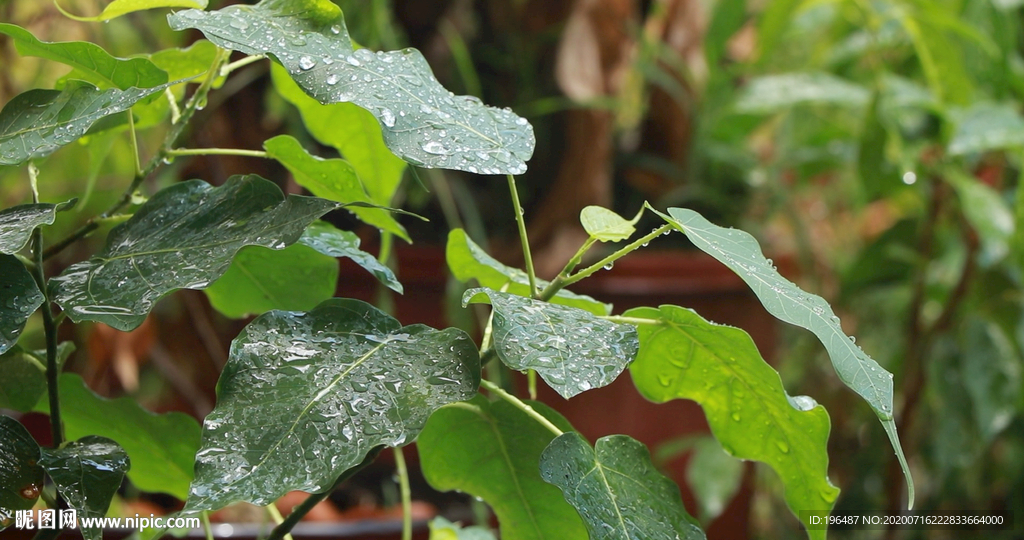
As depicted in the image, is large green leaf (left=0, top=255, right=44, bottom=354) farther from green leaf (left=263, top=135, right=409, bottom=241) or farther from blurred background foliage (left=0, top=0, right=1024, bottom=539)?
blurred background foliage (left=0, top=0, right=1024, bottom=539)

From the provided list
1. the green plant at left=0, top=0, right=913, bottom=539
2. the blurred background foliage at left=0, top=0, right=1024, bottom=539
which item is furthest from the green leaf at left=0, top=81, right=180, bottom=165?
the blurred background foliage at left=0, top=0, right=1024, bottom=539

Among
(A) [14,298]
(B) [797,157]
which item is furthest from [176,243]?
(B) [797,157]

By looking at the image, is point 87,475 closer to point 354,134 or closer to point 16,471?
point 16,471

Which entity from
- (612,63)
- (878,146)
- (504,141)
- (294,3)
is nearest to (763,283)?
(504,141)

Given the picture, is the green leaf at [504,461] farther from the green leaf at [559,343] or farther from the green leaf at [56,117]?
the green leaf at [56,117]

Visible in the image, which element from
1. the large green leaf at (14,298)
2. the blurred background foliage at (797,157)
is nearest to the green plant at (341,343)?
the large green leaf at (14,298)

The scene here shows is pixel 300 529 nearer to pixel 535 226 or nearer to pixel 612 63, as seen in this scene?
pixel 535 226

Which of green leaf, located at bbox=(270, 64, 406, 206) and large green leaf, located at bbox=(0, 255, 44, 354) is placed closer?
large green leaf, located at bbox=(0, 255, 44, 354)
